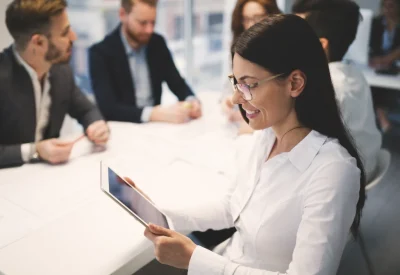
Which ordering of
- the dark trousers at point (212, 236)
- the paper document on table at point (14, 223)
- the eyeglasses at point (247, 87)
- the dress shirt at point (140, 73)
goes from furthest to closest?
the dress shirt at point (140, 73) < the dark trousers at point (212, 236) < the paper document on table at point (14, 223) < the eyeglasses at point (247, 87)

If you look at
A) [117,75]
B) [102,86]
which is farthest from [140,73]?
[102,86]

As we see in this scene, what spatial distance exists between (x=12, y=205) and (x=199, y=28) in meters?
5.55

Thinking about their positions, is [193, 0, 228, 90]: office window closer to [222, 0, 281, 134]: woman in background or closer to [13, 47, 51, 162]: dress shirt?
[222, 0, 281, 134]: woman in background

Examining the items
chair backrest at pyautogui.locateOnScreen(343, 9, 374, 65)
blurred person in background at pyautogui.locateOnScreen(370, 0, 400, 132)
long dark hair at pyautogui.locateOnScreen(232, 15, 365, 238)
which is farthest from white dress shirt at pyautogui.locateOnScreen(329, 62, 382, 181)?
blurred person in background at pyautogui.locateOnScreen(370, 0, 400, 132)

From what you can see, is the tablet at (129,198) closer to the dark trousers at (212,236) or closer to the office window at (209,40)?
the dark trousers at (212,236)

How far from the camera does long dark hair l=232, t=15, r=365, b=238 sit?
3.22ft

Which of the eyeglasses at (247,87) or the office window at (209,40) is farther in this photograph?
the office window at (209,40)

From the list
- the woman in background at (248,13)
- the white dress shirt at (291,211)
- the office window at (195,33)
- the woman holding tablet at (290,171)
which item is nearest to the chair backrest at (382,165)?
the woman holding tablet at (290,171)

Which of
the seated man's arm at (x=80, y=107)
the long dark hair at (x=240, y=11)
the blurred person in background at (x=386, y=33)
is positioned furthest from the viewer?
the blurred person in background at (x=386, y=33)

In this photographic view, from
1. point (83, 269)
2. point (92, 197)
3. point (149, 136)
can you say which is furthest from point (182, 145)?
point (83, 269)

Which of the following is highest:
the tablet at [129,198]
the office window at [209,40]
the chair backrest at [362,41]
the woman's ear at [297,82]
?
the woman's ear at [297,82]

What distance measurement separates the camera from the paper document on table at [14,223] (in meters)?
1.16

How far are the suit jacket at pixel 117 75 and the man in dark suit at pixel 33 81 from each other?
383 mm

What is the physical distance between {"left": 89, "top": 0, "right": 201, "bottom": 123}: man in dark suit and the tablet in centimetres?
103
